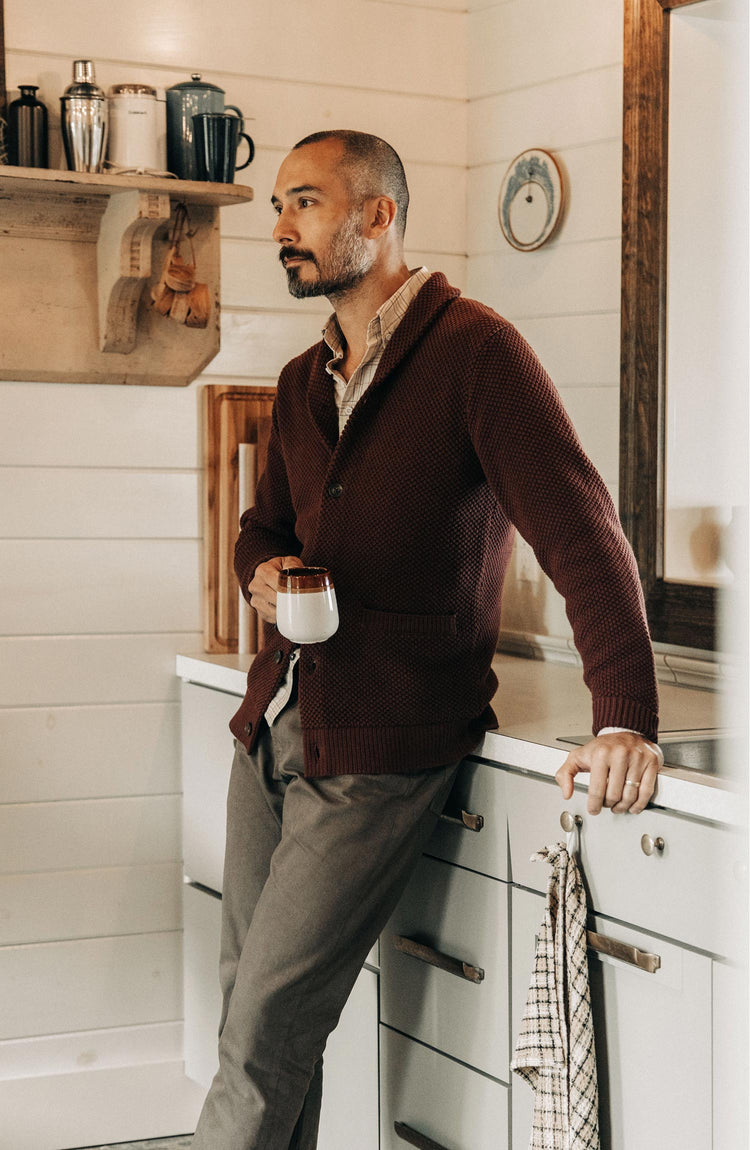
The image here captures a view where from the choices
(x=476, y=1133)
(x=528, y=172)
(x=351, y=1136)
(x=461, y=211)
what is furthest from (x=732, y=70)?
(x=461, y=211)

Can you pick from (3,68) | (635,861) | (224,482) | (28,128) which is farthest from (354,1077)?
(3,68)

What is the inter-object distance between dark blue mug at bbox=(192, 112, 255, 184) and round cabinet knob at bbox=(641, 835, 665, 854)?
1.48m

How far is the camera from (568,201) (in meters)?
2.36

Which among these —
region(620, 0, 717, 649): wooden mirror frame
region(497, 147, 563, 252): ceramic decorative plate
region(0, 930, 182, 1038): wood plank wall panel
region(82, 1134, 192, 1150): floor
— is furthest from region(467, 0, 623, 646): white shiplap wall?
region(82, 1134, 192, 1150): floor

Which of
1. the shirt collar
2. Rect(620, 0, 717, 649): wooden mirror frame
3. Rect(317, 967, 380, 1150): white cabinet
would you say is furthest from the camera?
Rect(620, 0, 717, 649): wooden mirror frame

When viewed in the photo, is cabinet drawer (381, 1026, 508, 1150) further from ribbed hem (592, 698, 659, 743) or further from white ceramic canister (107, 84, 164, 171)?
white ceramic canister (107, 84, 164, 171)

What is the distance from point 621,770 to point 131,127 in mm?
1520

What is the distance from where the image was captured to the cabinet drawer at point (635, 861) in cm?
135

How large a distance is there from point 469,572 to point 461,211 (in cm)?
135

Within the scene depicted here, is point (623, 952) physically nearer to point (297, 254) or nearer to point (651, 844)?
point (651, 844)

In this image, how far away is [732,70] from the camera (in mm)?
268

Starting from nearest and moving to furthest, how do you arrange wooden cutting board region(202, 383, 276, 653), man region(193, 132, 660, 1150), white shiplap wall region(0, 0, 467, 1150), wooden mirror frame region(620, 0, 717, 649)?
1. man region(193, 132, 660, 1150)
2. wooden mirror frame region(620, 0, 717, 649)
3. white shiplap wall region(0, 0, 467, 1150)
4. wooden cutting board region(202, 383, 276, 653)

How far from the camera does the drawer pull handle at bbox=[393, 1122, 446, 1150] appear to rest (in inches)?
69.9

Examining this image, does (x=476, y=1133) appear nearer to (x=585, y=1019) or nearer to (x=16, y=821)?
(x=585, y=1019)
